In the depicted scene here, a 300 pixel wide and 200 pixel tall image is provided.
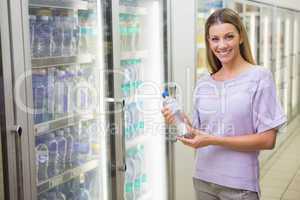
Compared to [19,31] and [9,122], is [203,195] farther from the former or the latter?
[19,31]

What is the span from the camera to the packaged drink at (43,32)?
2.12 meters

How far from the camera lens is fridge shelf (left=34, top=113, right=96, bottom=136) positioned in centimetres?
197

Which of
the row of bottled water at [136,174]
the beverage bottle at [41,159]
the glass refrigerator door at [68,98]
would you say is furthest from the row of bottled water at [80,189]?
the row of bottled water at [136,174]

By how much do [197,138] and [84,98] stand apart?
79cm

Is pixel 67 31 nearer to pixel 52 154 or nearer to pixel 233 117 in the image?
pixel 52 154

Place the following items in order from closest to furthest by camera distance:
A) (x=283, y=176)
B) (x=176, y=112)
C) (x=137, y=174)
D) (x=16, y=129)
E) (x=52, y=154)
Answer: (x=16, y=129)
(x=176, y=112)
(x=52, y=154)
(x=137, y=174)
(x=283, y=176)

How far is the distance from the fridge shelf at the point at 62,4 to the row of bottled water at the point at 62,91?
1.02ft

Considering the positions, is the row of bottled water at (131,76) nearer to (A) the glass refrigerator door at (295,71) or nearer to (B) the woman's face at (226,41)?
(B) the woman's face at (226,41)

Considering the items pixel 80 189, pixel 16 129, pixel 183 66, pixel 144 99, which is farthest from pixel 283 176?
pixel 16 129

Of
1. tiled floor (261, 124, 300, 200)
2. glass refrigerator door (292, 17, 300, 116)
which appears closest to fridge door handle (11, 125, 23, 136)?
tiled floor (261, 124, 300, 200)

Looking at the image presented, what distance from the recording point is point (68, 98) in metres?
2.36

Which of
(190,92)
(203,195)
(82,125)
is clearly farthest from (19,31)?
(190,92)

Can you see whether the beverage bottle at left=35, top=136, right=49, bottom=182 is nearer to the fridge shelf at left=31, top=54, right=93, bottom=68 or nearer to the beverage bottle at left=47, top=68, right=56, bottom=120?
the beverage bottle at left=47, top=68, right=56, bottom=120

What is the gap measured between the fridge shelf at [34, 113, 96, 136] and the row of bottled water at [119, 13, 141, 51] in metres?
0.57
